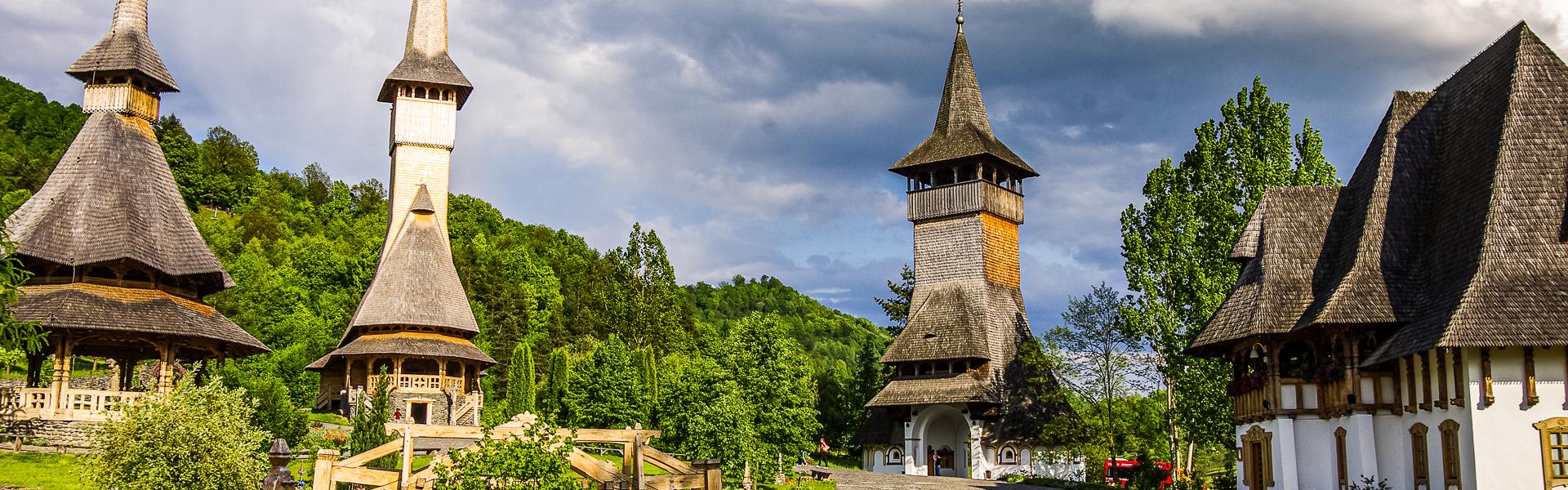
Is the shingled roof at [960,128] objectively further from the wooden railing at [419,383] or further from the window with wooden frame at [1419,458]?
the window with wooden frame at [1419,458]

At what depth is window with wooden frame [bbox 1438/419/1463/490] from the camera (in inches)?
792

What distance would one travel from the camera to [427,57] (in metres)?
44.3

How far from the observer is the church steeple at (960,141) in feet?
150

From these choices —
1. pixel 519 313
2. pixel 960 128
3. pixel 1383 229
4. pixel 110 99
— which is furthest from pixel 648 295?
pixel 1383 229

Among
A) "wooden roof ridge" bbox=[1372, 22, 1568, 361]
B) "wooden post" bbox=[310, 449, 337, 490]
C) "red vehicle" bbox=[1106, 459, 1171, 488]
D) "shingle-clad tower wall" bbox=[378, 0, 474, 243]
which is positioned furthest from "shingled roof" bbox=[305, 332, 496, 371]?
"wooden roof ridge" bbox=[1372, 22, 1568, 361]

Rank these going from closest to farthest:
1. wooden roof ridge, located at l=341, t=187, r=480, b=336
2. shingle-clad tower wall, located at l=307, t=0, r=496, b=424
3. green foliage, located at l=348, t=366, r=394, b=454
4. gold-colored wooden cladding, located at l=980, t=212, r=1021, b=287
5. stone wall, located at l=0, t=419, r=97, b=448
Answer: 1. green foliage, located at l=348, t=366, r=394, b=454
2. stone wall, located at l=0, t=419, r=97, b=448
3. shingle-clad tower wall, located at l=307, t=0, r=496, b=424
4. wooden roof ridge, located at l=341, t=187, r=480, b=336
5. gold-colored wooden cladding, located at l=980, t=212, r=1021, b=287

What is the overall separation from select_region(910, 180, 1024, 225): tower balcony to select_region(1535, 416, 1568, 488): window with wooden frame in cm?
2639

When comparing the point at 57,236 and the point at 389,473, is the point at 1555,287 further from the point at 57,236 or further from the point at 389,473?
the point at 57,236

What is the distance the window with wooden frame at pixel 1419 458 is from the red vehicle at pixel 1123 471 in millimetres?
11228

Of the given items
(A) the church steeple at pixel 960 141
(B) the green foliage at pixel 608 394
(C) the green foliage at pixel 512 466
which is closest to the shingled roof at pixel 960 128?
(A) the church steeple at pixel 960 141

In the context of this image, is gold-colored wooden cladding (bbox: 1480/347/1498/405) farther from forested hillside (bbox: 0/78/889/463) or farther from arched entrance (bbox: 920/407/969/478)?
arched entrance (bbox: 920/407/969/478)

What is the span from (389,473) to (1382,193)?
60.1ft

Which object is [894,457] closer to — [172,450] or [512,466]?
[172,450]

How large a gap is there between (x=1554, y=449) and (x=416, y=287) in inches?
1194
